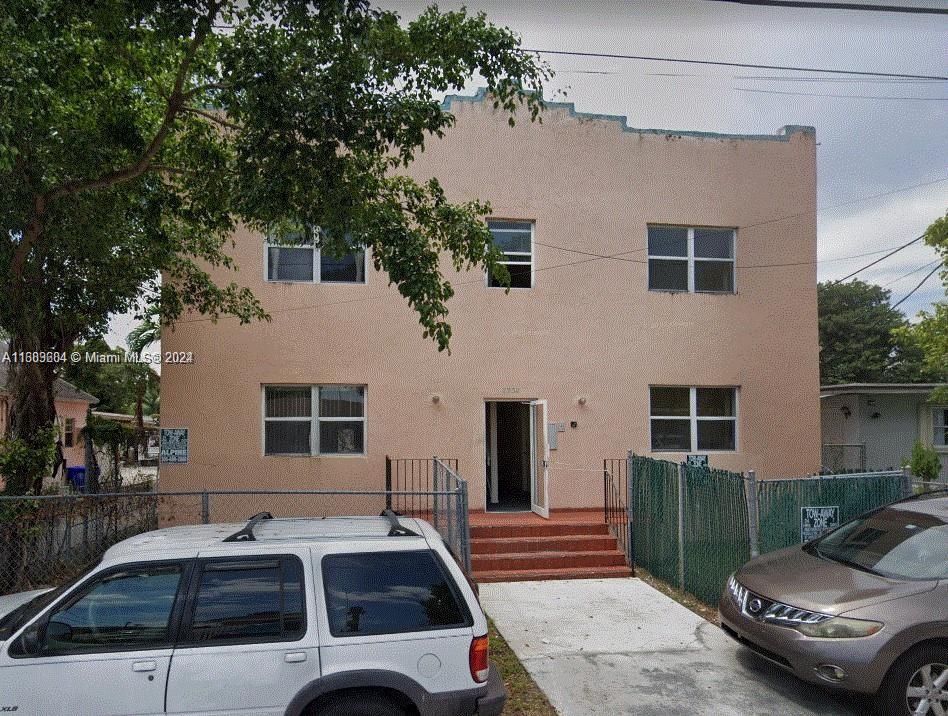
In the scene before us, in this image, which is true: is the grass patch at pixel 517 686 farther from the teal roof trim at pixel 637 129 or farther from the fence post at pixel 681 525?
the teal roof trim at pixel 637 129

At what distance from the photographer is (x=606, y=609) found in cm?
792

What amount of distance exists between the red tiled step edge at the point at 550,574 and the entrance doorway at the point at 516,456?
4.57 ft

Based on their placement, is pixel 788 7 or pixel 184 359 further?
pixel 184 359

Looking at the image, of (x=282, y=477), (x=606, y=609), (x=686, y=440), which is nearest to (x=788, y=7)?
(x=606, y=609)

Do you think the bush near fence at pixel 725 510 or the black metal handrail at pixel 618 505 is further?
the black metal handrail at pixel 618 505

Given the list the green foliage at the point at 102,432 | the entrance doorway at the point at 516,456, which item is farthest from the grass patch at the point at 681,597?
the green foliage at the point at 102,432

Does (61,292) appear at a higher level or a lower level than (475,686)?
higher

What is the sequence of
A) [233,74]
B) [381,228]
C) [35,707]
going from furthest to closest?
[381,228] < [233,74] < [35,707]

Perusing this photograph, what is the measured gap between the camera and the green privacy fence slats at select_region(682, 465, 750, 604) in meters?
7.51

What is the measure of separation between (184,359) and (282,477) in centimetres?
237

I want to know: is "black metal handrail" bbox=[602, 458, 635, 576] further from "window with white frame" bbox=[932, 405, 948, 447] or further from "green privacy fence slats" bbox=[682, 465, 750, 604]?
"window with white frame" bbox=[932, 405, 948, 447]

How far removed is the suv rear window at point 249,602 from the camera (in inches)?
→ 158

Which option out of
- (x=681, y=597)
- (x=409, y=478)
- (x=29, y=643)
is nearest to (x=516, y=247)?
(x=409, y=478)

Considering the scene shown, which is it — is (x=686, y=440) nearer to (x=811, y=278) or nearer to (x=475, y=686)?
(x=811, y=278)
